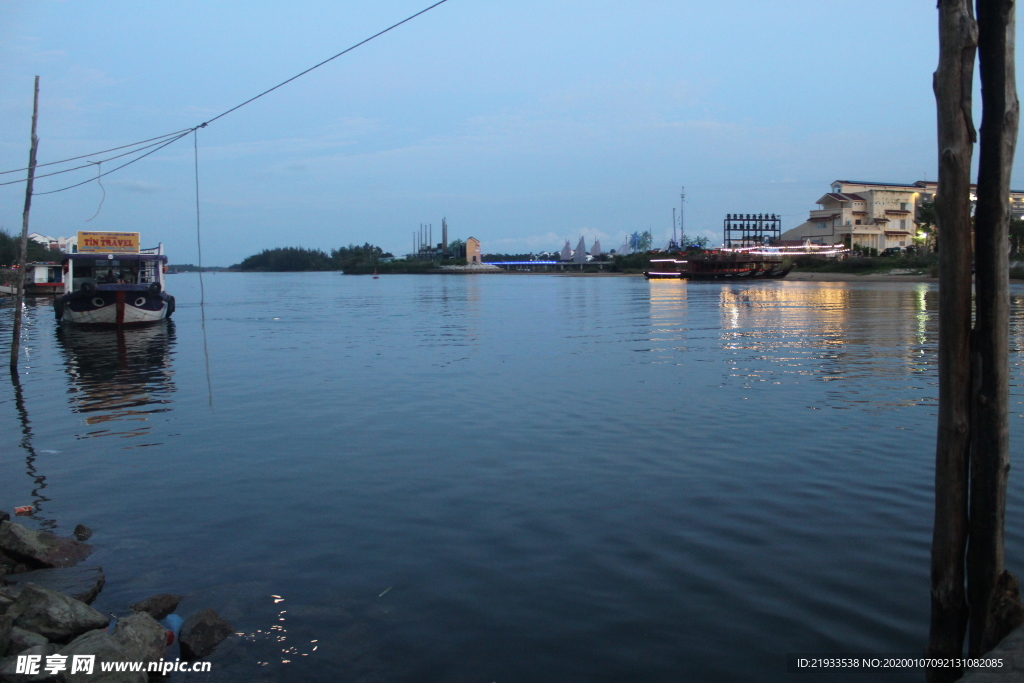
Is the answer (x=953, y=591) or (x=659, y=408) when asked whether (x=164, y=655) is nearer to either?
(x=953, y=591)

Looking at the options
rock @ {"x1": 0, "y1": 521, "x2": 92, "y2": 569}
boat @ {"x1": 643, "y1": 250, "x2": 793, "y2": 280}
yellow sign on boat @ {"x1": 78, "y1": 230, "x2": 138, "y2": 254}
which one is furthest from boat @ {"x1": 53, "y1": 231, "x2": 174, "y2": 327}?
boat @ {"x1": 643, "y1": 250, "x2": 793, "y2": 280}

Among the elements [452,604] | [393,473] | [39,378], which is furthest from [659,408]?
[39,378]

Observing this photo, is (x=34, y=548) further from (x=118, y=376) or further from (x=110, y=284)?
(x=110, y=284)

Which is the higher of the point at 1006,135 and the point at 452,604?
the point at 1006,135

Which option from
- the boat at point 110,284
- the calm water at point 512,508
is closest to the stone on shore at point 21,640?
the calm water at point 512,508

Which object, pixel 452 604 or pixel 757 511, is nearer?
pixel 452 604

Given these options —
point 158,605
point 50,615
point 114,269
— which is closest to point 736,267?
point 114,269

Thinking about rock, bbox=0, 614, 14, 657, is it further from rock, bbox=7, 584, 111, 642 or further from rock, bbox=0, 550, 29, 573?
rock, bbox=0, 550, 29, 573

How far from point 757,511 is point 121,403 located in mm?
14260

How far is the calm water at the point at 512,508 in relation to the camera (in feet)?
20.1

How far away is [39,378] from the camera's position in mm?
21578

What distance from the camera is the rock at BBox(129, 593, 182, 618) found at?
6.47 meters

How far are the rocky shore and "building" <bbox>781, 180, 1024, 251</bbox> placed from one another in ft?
346

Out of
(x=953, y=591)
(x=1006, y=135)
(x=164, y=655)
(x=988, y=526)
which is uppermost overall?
(x=1006, y=135)
